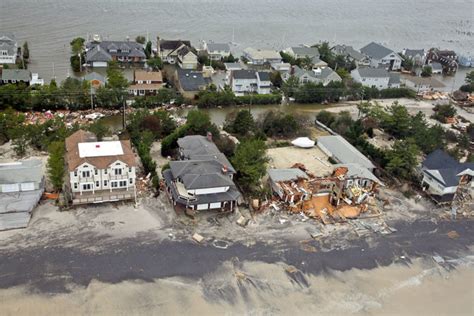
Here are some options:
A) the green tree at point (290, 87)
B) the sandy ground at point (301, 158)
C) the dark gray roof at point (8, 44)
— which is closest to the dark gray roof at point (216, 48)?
the green tree at point (290, 87)

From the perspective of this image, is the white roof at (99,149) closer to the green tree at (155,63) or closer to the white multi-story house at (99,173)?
the white multi-story house at (99,173)

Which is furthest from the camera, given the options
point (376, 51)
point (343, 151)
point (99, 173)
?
point (376, 51)

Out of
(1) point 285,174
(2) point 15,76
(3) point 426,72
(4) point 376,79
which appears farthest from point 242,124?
(3) point 426,72

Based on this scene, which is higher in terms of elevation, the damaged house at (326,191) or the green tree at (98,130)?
the green tree at (98,130)

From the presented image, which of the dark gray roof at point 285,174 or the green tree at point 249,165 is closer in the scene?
the green tree at point 249,165

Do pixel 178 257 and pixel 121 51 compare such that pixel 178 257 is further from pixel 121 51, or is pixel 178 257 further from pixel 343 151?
pixel 121 51

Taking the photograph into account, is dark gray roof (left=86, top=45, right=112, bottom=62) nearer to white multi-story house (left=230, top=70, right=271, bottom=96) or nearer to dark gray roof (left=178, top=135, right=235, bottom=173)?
white multi-story house (left=230, top=70, right=271, bottom=96)

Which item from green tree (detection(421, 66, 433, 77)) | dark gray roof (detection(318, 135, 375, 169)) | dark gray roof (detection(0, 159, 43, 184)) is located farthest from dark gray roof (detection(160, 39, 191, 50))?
dark gray roof (detection(0, 159, 43, 184))
